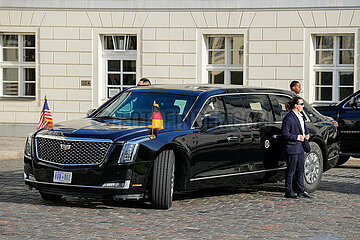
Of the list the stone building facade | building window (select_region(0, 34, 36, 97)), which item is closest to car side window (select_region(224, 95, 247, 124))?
the stone building facade

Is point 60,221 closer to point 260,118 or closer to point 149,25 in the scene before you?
point 260,118

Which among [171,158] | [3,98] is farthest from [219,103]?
[3,98]

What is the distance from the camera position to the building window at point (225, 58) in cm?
2189

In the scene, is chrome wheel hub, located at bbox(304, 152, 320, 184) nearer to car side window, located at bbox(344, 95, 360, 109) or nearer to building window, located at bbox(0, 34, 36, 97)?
car side window, located at bbox(344, 95, 360, 109)

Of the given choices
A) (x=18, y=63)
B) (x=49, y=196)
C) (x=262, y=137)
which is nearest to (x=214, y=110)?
(x=262, y=137)

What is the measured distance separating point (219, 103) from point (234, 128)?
40 cm

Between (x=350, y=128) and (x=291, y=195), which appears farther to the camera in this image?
(x=350, y=128)

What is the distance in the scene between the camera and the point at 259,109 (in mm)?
11289

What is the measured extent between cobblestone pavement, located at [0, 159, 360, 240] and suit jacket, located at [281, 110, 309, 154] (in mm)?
718

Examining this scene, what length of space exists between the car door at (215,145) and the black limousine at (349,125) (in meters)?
5.54

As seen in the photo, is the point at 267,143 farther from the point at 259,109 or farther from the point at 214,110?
the point at 214,110

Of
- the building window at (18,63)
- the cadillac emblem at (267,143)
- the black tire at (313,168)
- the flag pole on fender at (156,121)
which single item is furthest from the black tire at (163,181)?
the building window at (18,63)

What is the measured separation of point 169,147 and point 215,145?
0.86 m

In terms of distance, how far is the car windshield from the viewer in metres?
10.4
